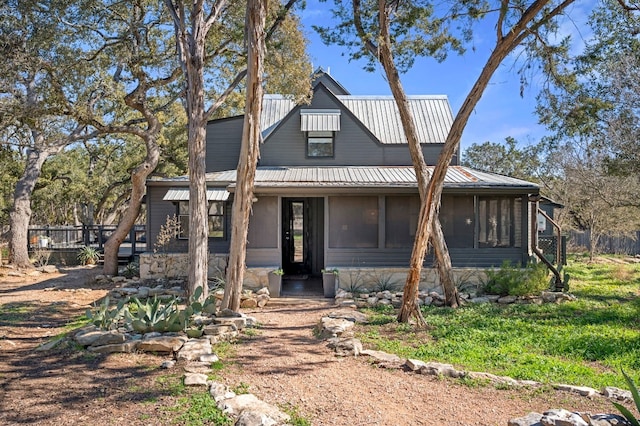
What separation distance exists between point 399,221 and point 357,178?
1684 mm

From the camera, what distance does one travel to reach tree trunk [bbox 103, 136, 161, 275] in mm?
13234

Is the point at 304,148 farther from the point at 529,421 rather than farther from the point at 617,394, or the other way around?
the point at 529,421

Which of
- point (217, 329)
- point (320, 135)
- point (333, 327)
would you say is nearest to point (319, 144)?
point (320, 135)

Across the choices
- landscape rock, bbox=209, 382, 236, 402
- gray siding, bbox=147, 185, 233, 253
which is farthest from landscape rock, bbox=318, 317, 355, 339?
gray siding, bbox=147, 185, 233, 253

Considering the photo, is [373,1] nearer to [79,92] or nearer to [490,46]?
[490,46]

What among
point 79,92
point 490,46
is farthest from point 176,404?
point 79,92

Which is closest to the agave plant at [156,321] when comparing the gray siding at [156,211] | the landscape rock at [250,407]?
the landscape rock at [250,407]

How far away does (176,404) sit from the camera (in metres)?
4.17

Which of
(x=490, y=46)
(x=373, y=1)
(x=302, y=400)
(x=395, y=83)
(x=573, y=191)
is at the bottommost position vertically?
(x=302, y=400)

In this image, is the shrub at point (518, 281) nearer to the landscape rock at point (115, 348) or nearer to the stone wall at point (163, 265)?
the stone wall at point (163, 265)

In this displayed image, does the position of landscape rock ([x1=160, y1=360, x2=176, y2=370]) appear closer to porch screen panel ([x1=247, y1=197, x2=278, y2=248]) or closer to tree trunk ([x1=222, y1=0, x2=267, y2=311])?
tree trunk ([x1=222, y1=0, x2=267, y2=311])

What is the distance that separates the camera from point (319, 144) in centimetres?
1488

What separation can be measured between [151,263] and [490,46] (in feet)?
32.7

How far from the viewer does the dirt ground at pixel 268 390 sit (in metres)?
4.01
